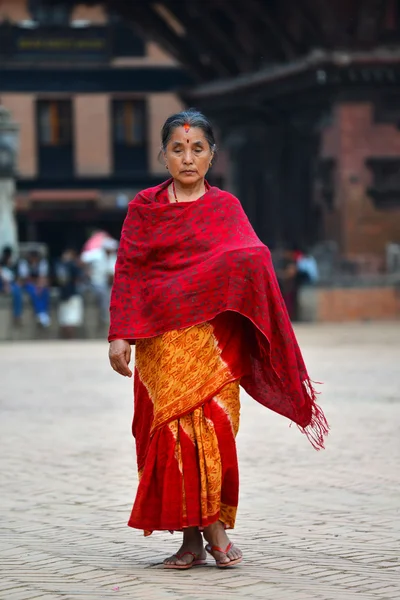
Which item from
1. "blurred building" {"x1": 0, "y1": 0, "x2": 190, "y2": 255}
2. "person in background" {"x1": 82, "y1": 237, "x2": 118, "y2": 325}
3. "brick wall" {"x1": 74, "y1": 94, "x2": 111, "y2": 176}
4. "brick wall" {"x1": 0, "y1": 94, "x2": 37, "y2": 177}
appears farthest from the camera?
"brick wall" {"x1": 74, "y1": 94, "x2": 111, "y2": 176}

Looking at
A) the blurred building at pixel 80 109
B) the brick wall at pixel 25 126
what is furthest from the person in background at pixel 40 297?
the brick wall at pixel 25 126

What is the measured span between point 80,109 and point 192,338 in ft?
141

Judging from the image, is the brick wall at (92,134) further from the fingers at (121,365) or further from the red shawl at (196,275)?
the fingers at (121,365)

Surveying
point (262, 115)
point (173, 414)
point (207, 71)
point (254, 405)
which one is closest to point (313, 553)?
point (173, 414)

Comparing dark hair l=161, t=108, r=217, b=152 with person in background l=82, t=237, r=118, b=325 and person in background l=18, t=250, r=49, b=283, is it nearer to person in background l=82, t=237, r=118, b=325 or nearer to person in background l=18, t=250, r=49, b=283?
person in background l=82, t=237, r=118, b=325

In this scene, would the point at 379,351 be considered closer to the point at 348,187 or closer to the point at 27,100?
the point at 348,187

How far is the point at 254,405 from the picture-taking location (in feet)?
46.8

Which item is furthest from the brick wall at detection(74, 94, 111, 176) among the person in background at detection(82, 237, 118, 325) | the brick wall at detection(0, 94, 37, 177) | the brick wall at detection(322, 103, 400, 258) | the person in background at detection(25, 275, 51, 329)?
the person in background at detection(25, 275, 51, 329)

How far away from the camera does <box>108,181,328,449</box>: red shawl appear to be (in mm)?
6414

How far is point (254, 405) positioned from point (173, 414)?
7960 mm

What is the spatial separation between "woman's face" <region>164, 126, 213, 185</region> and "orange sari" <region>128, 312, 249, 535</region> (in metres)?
0.57

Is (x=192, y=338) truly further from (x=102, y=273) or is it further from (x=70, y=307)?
(x=102, y=273)

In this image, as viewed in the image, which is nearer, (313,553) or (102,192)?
(313,553)

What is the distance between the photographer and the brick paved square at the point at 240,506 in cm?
603
